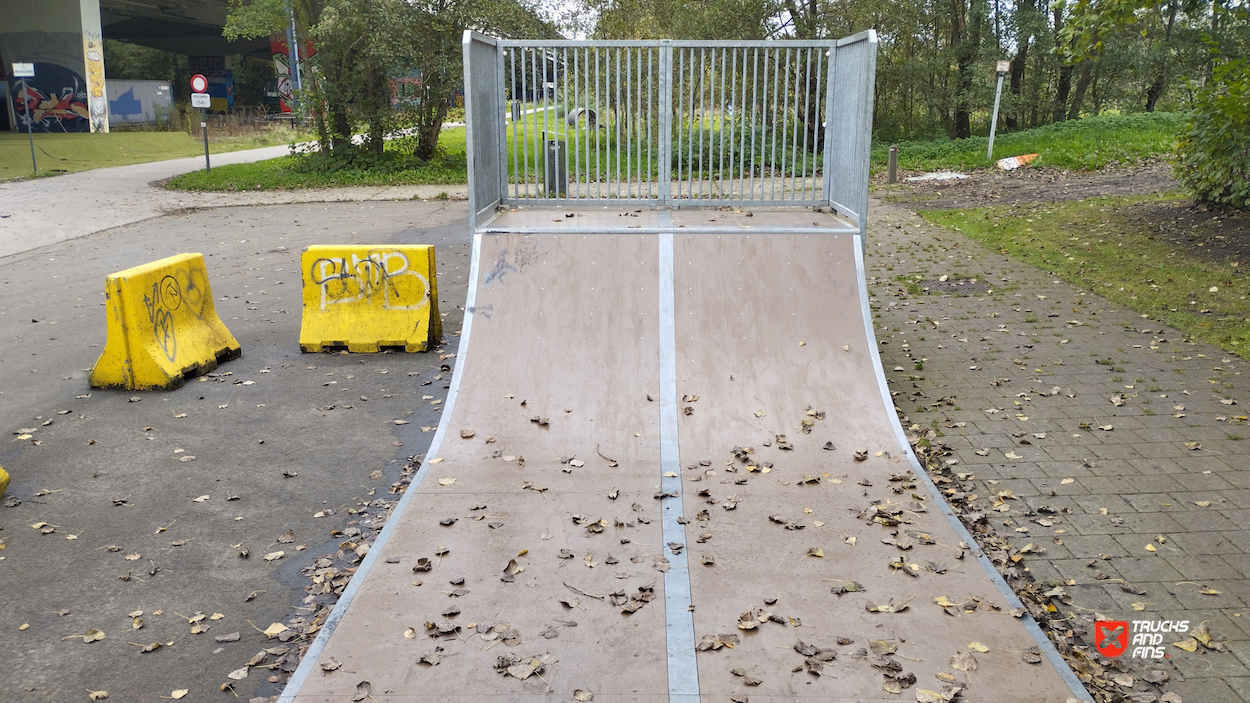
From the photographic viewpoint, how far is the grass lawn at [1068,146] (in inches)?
838

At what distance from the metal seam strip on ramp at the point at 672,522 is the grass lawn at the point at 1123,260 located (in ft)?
16.6

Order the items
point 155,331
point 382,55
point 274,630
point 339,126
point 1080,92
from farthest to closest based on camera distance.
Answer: point 1080,92
point 339,126
point 382,55
point 155,331
point 274,630

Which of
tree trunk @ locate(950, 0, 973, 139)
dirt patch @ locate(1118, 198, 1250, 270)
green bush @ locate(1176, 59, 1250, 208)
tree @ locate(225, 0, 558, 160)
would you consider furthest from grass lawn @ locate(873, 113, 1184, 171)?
tree @ locate(225, 0, 558, 160)

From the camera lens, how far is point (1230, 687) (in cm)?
358

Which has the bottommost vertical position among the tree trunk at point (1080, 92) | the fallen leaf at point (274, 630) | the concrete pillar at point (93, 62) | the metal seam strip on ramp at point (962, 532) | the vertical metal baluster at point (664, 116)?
the fallen leaf at point (274, 630)

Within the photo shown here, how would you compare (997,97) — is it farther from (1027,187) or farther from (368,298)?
(368,298)

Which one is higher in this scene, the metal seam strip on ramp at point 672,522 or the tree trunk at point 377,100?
the tree trunk at point 377,100

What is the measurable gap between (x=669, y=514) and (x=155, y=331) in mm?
4805

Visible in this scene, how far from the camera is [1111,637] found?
3930mm

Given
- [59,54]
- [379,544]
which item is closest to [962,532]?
[379,544]

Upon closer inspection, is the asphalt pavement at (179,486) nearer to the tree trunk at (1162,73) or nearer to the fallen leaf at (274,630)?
the fallen leaf at (274,630)

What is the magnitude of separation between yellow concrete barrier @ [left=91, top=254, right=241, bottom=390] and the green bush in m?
11.1

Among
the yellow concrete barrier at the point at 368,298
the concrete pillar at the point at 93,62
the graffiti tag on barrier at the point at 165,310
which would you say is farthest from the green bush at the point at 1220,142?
the concrete pillar at the point at 93,62

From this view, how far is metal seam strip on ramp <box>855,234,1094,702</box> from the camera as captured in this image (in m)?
3.64
